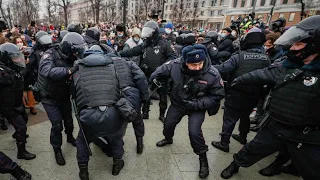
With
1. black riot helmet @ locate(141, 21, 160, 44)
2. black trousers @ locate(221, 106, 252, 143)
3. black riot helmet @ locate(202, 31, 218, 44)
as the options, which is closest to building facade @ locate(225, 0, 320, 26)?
black riot helmet @ locate(202, 31, 218, 44)

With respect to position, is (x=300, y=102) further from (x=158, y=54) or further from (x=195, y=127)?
(x=158, y=54)

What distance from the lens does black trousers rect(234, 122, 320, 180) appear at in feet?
7.07

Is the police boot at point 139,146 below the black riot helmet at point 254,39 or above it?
below

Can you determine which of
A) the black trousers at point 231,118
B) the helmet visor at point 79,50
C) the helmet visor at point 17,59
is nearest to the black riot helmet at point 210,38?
the black trousers at point 231,118

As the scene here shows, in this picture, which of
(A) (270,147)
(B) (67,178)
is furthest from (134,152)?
(A) (270,147)

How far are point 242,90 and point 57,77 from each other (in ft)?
9.04

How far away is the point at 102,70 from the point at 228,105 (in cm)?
→ 221

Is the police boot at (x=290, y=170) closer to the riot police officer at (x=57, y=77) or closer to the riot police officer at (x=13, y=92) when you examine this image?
the riot police officer at (x=57, y=77)

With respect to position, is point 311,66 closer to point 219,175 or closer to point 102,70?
point 219,175

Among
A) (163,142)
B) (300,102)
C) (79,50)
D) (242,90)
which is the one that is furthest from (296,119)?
(79,50)

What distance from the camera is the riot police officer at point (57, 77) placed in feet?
9.11

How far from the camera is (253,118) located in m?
5.20

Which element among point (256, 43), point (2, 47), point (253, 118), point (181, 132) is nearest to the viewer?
point (2, 47)

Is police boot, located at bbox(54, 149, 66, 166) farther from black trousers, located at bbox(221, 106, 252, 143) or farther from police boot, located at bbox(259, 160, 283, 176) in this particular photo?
police boot, located at bbox(259, 160, 283, 176)
